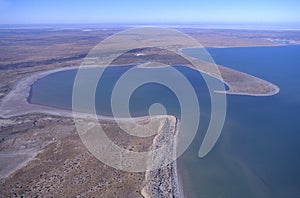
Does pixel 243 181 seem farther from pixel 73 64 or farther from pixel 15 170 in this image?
pixel 73 64

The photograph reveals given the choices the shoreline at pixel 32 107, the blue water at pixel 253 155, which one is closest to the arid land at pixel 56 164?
the shoreline at pixel 32 107

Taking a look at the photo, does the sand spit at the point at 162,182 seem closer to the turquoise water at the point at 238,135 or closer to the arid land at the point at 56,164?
the arid land at the point at 56,164

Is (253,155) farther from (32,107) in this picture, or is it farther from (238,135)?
(32,107)

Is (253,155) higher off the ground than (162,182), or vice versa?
(162,182)

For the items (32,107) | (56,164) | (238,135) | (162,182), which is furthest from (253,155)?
(32,107)

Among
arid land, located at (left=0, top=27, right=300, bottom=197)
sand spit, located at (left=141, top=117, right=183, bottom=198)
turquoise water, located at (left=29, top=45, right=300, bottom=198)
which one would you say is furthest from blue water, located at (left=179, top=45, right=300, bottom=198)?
arid land, located at (left=0, top=27, right=300, bottom=197)

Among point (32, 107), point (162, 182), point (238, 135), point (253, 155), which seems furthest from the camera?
point (32, 107)

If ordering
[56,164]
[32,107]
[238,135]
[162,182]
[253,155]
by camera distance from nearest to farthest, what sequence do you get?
1. [162,182]
2. [56,164]
3. [253,155]
4. [238,135]
5. [32,107]

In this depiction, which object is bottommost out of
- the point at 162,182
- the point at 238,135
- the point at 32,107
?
the point at 238,135

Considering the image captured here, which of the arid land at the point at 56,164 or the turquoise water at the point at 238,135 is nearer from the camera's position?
the arid land at the point at 56,164
